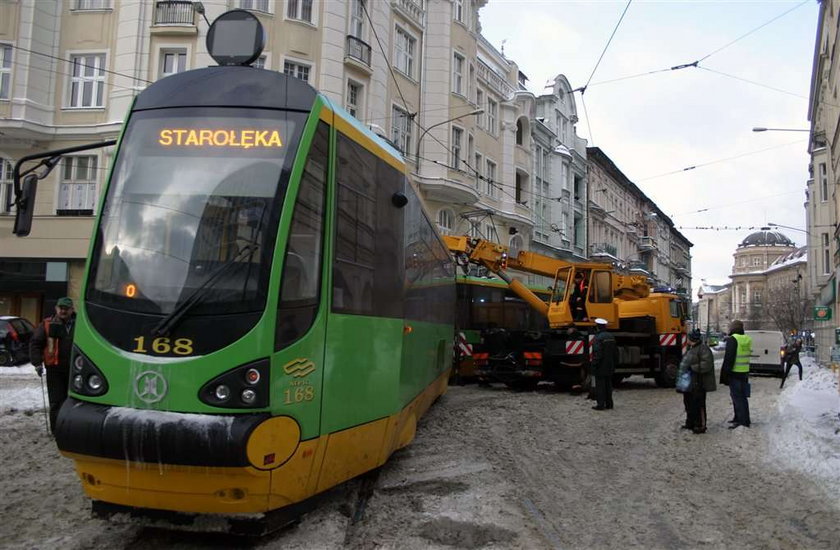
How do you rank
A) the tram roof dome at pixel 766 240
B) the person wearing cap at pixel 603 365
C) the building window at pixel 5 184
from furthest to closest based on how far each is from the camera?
the tram roof dome at pixel 766 240 < the building window at pixel 5 184 < the person wearing cap at pixel 603 365

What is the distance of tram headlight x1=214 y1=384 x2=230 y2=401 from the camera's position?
4.31 metres

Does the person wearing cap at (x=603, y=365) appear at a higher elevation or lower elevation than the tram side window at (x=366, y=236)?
lower

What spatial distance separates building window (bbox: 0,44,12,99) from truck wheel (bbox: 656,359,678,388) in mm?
22967

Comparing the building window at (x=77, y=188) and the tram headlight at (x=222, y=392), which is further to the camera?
the building window at (x=77, y=188)

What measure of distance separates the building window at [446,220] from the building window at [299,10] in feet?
31.4

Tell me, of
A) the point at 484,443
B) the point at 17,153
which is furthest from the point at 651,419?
the point at 17,153

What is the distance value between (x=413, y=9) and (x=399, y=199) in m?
23.3

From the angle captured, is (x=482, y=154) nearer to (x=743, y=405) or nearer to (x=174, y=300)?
(x=743, y=405)

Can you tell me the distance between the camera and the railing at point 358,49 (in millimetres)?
23047

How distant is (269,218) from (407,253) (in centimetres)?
238

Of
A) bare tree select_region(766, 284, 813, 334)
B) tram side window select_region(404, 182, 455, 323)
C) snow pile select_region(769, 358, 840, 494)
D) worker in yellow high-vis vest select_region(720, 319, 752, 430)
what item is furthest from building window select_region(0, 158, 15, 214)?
bare tree select_region(766, 284, 813, 334)

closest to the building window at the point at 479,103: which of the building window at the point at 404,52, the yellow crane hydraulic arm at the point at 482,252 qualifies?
the building window at the point at 404,52

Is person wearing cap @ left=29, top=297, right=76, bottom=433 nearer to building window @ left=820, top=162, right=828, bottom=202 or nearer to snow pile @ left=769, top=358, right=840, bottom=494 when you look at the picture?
snow pile @ left=769, top=358, right=840, bottom=494

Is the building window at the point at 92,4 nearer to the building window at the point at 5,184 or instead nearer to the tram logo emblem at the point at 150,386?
the building window at the point at 5,184
